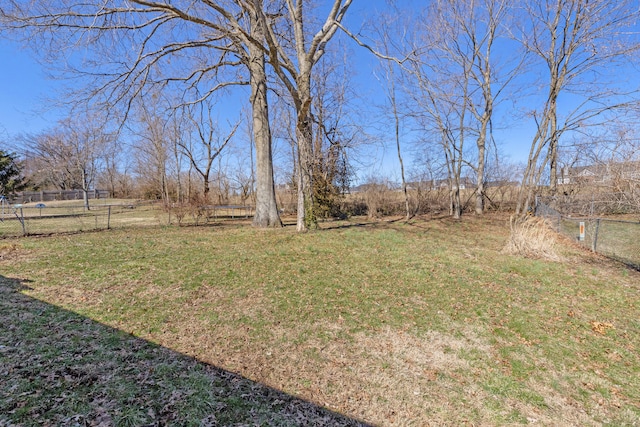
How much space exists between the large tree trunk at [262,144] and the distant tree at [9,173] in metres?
29.6

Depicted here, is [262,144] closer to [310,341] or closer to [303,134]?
[303,134]

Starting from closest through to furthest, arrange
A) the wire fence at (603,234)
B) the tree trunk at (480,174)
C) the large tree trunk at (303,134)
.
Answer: the wire fence at (603,234) → the large tree trunk at (303,134) → the tree trunk at (480,174)

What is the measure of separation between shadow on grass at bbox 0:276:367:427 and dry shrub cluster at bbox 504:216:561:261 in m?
6.76

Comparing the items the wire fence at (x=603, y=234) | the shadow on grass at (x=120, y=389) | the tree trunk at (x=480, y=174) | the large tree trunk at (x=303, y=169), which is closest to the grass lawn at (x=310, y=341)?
the shadow on grass at (x=120, y=389)

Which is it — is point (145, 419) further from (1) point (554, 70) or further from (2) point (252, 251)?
(1) point (554, 70)

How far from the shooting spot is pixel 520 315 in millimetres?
3871

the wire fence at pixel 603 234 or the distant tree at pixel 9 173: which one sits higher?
the distant tree at pixel 9 173

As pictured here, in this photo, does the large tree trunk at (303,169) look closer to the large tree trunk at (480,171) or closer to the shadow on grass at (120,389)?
the shadow on grass at (120,389)

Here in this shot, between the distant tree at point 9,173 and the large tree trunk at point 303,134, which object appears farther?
the distant tree at point 9,173

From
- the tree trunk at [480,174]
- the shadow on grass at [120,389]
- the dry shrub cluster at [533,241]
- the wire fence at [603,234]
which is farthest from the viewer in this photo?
the tree trunk at [480,174]

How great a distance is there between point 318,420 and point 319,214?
11.5 m

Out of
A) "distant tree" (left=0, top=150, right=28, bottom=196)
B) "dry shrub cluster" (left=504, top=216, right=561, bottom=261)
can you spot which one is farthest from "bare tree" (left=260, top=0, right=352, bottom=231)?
"distant tree" (left=0, top=150, right=28, bottom=196)

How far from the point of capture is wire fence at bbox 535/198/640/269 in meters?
7.35

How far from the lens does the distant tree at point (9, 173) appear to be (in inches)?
1004
